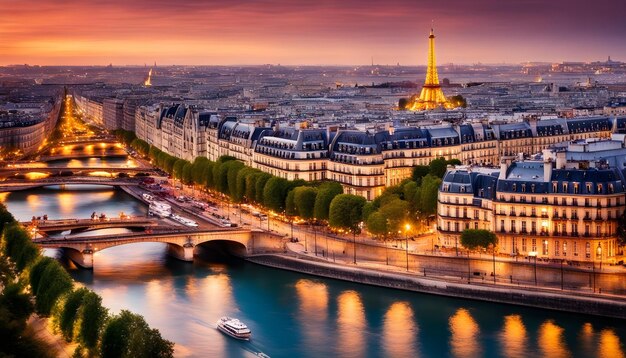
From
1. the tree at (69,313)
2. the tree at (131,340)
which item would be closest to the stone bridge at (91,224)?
the tree at (69,313)

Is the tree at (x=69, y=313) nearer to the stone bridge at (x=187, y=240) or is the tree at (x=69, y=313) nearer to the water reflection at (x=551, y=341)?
the stone bridge at (x=187, y=240)

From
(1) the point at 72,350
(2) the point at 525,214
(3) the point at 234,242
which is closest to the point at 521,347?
(2) the point at 525,214

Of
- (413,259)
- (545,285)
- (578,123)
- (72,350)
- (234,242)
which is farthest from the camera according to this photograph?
(578,123)

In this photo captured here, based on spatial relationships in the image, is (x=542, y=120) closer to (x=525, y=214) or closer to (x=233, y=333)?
(x=525, y=214)

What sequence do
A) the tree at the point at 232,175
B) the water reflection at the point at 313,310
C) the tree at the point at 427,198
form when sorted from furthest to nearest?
the tree at the point at 232,175, the tree at the point at 427,198, the water reflection at the point at 313,310

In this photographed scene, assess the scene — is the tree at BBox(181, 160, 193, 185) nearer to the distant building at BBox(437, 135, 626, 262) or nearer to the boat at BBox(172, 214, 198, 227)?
the boat at BBox(172, 214, 198, 227)

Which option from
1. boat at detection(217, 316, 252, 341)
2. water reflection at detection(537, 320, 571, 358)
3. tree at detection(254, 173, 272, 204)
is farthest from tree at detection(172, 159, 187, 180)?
water reflection at detection(537, 320, 571, 358)
